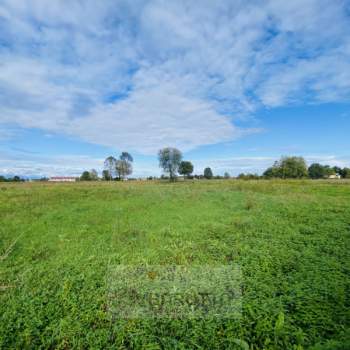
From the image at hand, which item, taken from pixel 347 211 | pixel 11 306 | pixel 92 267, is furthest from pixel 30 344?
pixel 347 211

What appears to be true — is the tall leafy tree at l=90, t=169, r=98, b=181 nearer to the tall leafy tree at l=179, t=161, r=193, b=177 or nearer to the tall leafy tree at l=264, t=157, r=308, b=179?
the tall leafy tree at l=179, t=161, r=193, b=177

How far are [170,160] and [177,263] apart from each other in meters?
54.0

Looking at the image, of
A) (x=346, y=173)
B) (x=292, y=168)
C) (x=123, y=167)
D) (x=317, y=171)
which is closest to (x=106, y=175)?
(x=123, y=167)

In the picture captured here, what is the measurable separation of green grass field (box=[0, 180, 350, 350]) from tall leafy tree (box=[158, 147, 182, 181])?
5114 centimetres

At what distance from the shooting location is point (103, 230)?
6047 mm

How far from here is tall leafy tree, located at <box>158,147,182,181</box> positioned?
5756 cm

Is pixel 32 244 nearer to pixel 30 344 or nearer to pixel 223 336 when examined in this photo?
pixel 30 344

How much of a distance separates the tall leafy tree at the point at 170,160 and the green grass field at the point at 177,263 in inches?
2013

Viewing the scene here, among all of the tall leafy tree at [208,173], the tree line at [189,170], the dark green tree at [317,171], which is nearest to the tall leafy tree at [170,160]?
the tree line at [189,170]

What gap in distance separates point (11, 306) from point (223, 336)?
2.85 m

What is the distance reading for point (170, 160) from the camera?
5756 cm

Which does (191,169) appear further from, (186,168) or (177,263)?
(177,263)

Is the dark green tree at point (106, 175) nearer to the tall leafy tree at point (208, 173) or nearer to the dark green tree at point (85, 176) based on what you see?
the dark green tree at point (85, 176)

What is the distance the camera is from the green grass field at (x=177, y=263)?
2250 mm
